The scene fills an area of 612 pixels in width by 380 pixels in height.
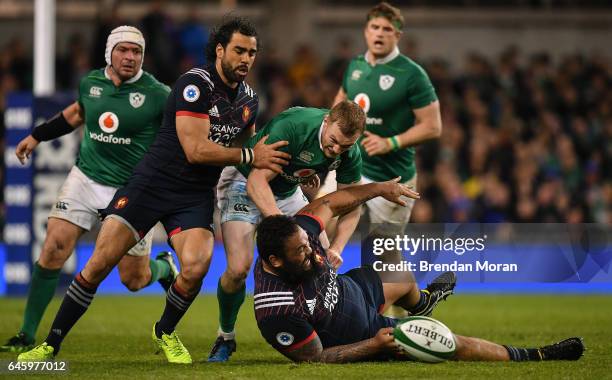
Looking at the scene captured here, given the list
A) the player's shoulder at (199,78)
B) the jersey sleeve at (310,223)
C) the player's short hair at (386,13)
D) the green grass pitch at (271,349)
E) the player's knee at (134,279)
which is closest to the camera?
the green grass pitch at (271,349)

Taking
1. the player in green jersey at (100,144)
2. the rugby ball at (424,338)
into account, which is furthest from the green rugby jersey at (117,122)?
the rugby ball at (424,338)

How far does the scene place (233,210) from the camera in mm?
8336

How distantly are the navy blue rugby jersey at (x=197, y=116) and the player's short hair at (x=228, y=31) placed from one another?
19 centimetres

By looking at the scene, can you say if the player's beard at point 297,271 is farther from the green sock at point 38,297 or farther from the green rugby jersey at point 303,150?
the green sock at point 38,297

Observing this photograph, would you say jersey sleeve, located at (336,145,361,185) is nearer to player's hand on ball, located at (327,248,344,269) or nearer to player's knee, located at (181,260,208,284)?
player's hand on ball, located at (327,248,344,269)

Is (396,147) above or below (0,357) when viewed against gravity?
above

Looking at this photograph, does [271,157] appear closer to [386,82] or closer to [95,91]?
[95,91]

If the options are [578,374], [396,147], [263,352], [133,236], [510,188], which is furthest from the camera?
[510,188]

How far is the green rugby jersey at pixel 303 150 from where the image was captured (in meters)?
8.01

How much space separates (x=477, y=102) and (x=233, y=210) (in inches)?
459

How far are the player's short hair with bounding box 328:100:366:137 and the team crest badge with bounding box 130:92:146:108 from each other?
2.22m

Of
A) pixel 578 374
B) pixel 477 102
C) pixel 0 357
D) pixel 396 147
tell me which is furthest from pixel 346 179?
pixel 477 102

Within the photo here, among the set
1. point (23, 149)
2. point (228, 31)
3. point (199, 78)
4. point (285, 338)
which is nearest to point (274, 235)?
point (285, 338)

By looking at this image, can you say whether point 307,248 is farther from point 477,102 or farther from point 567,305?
point 477,102
